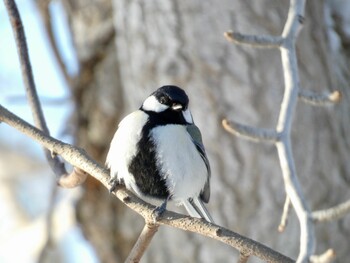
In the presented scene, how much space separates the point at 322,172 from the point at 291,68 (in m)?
1.56

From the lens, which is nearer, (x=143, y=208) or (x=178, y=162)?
(x=143, y=208)

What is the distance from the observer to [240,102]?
2768 millimetres

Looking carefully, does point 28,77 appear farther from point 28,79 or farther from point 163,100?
point 163,100

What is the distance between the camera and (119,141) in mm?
1841

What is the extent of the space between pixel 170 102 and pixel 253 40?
581 mm

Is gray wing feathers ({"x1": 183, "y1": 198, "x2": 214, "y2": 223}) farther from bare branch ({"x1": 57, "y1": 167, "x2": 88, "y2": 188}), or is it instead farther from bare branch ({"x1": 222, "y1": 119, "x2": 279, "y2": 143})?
bare branch ({"x1": 222, "y1": 119, "x2": 279, "y2": 143})

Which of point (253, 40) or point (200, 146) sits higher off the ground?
point (253, 40)

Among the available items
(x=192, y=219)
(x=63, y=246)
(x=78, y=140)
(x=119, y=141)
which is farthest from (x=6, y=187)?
(x=192, y=219)

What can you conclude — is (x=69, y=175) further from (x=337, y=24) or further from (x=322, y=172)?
(x=337, y=24)

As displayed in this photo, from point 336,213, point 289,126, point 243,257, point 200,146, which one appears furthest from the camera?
point 200,146

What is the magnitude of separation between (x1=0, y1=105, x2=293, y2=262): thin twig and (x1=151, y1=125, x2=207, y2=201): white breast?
18 centimetres

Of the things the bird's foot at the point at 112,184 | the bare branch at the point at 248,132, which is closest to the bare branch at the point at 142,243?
the bird's foot at the point at 112,184

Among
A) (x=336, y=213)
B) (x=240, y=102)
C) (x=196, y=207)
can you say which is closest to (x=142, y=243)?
(x=196, y=207)

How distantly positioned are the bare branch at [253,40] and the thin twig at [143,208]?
12.7 inches
